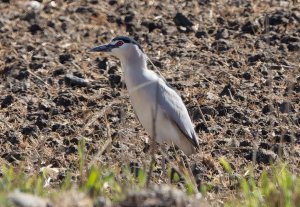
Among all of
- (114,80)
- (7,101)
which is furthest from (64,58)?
(7,101)

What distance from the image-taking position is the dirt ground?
345 inches

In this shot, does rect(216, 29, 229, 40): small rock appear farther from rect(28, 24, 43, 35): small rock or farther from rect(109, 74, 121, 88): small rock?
rect(28, 24, 43, 35): small rock

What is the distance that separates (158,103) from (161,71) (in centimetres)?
146

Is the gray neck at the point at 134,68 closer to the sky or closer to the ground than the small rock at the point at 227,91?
closer to the sky

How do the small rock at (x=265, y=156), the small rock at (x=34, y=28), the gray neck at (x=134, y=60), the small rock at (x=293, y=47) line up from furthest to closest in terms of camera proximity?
the small rock at (x=34, y=28), the small rock at (x=293, y=47), the gray neck at (x=134, y=60), the small rock at (x=265, y=156)

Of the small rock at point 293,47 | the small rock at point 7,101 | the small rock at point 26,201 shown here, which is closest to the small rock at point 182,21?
the small rock at point 293,47

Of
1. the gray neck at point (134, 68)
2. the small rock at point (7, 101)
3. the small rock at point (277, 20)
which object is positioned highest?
the gray neck at point (134, 68)

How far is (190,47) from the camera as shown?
10.9m

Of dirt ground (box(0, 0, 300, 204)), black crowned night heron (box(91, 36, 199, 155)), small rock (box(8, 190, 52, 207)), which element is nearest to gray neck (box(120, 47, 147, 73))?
black crowned night heron (box(91, 36, 199, 155))

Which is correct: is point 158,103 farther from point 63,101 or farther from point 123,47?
point 63,101

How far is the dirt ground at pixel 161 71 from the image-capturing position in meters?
8.77

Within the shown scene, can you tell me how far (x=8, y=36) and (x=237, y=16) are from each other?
262 centimetres

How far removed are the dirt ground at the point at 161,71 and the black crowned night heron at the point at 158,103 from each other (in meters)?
0.18

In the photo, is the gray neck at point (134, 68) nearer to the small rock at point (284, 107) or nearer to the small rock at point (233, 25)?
the small rock at point (284, 107)
